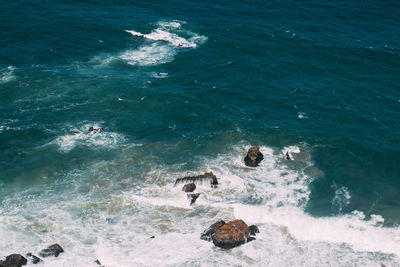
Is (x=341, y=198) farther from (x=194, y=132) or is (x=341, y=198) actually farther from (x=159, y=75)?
(x=159, y=75)

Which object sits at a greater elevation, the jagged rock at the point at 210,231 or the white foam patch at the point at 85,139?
the white foam patch at the point at 85,139

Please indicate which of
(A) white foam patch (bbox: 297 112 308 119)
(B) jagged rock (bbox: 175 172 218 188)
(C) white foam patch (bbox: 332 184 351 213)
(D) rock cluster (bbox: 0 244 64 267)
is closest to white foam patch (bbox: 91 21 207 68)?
(A) white foam patch (bbox: 297 112 308 119)

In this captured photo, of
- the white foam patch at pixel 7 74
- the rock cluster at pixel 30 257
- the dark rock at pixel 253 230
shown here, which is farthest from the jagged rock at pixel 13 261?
the white foam patch at pixel 7 74

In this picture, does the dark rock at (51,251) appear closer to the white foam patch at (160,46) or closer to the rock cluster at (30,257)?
the rock cluster at (30,257)

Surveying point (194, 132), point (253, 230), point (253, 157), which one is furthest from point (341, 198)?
point (194, 132)

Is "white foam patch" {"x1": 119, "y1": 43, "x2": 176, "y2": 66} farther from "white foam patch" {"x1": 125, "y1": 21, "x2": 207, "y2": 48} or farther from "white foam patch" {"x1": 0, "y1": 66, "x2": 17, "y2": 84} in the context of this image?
"white foam patch" {"x1": 0, "y1": 66, "x2": 17, "y2": 84}

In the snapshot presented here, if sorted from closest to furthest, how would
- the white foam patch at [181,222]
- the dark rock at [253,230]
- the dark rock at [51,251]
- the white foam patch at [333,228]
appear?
the dark rock at [51,251] → the white foam patch at [181,222] → the dark rock at [253,230] → the white foam patch at [333,228]

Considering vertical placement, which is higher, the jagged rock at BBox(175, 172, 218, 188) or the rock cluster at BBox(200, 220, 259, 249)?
the jagged rock at BBox(175, 172, 218, 188)
